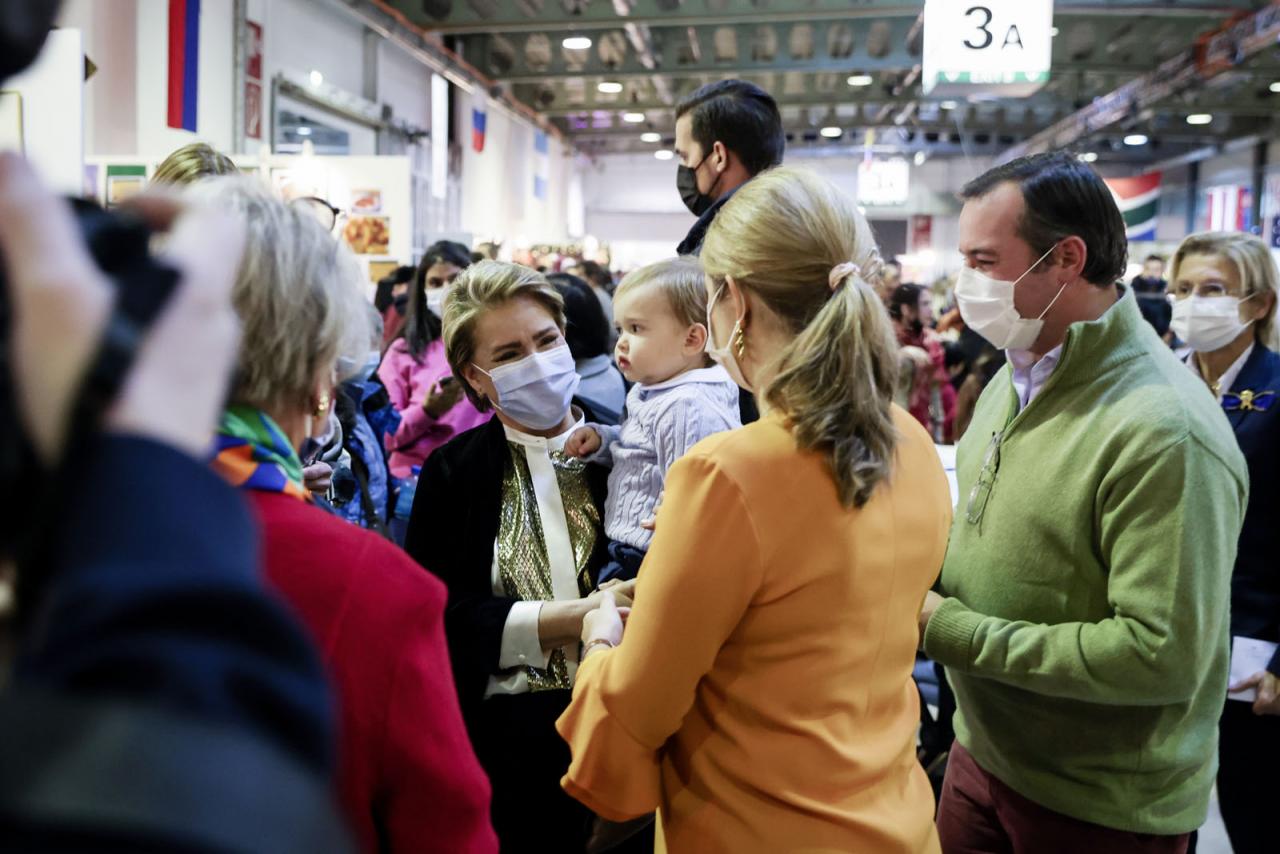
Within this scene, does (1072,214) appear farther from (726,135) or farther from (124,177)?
(124,177)

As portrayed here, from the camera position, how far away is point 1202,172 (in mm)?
24703

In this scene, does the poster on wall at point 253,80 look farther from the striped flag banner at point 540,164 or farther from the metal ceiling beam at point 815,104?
the striped flag banner at point 540,164

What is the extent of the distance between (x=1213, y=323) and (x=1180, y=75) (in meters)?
13.8

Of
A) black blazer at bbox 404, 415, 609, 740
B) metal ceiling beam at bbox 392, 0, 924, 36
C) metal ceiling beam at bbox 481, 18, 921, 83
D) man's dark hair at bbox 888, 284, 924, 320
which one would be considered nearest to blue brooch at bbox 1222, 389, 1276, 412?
black blazer at bbox 404, 415, 609, 740

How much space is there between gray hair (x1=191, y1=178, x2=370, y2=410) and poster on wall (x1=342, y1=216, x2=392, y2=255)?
639 centimetres

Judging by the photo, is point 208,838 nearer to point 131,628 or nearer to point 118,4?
point 131,628

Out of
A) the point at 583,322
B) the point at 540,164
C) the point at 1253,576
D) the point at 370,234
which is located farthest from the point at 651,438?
the point at 540,164

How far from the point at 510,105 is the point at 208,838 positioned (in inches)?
711

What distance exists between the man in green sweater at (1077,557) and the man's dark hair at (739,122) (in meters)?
0.90

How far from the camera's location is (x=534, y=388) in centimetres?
208

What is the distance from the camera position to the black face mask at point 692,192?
2.98 meters

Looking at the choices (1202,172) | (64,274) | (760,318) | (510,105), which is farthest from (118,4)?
(1202,172)

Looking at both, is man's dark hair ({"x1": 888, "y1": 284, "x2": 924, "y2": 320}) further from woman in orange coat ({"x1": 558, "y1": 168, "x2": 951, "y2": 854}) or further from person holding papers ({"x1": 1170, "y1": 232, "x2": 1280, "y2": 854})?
woman in orange coat ({"x1": 558, "y1": 168, "x2": 951, "y2": 854})

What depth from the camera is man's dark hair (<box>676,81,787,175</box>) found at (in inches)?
111
